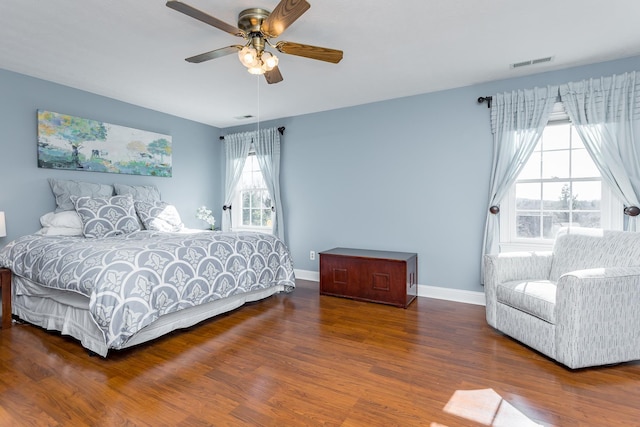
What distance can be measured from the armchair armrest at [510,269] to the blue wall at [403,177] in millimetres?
761

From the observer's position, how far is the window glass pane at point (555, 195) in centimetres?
331

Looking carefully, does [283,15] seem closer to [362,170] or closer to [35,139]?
[362,170]

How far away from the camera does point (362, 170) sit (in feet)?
14.2

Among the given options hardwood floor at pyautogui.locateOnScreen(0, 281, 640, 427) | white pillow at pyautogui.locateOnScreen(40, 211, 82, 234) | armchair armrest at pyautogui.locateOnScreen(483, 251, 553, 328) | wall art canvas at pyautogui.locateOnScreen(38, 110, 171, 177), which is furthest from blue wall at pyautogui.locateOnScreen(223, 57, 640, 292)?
white pillow at pyautogui.locateOnScreen(40, 211, 82, 234)

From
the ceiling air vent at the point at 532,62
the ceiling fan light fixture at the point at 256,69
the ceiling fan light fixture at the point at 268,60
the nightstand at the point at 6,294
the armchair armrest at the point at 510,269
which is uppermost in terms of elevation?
the ceiling air vent at the point at 532,62

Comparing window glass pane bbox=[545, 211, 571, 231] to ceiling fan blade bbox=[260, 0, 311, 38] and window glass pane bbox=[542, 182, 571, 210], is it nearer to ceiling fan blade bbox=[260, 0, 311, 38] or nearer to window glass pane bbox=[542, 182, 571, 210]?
window glass pane bbox=[542, 182, 571, 210]

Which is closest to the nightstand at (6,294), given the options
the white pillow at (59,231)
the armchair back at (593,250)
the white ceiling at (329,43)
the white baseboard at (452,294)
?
the white pillow at (59,231)

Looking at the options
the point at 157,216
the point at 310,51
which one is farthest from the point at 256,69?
the point at 157,216

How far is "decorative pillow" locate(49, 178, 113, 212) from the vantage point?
3535 millimetres

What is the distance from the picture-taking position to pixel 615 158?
2.96m

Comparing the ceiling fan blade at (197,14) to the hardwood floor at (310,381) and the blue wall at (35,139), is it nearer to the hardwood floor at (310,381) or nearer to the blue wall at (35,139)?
the hardwood floor at (310,381)

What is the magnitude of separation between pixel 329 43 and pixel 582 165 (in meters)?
2.71

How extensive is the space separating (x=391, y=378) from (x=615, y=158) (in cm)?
282

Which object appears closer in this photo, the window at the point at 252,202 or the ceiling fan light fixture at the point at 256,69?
the ceiling fan light fixture at the point at 256,69
